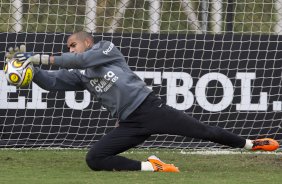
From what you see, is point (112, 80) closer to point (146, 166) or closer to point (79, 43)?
point (79, 43)

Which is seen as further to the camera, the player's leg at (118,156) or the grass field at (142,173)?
the player's leg at (118,156)

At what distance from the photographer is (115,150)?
8930 mm

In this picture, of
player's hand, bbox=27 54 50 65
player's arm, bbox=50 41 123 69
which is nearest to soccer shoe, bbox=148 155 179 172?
player's arm, bbox=50 41 123 69

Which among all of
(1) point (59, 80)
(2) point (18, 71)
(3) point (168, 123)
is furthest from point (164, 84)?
(2) point (18, 71)

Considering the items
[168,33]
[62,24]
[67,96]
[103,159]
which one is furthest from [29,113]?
[103,159]

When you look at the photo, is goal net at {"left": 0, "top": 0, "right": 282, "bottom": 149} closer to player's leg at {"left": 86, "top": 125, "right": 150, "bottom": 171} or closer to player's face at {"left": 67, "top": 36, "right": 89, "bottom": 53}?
player's face at {"left": 67, "top": 36, "right": 89, "bottom": 53}

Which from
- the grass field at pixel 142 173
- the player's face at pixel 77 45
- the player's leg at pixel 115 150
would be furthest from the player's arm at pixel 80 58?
the grass field at pixel 142 173

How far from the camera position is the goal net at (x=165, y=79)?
11500 mm

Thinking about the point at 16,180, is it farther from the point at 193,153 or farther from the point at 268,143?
the point at 193,153

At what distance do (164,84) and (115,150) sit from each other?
2.87 metres

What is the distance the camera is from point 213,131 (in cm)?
898

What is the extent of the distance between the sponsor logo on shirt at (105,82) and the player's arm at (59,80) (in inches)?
11.9

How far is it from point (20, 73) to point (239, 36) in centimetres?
395

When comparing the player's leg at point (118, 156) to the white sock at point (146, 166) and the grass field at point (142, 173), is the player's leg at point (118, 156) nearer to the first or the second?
the white sock at point (146, 166)
